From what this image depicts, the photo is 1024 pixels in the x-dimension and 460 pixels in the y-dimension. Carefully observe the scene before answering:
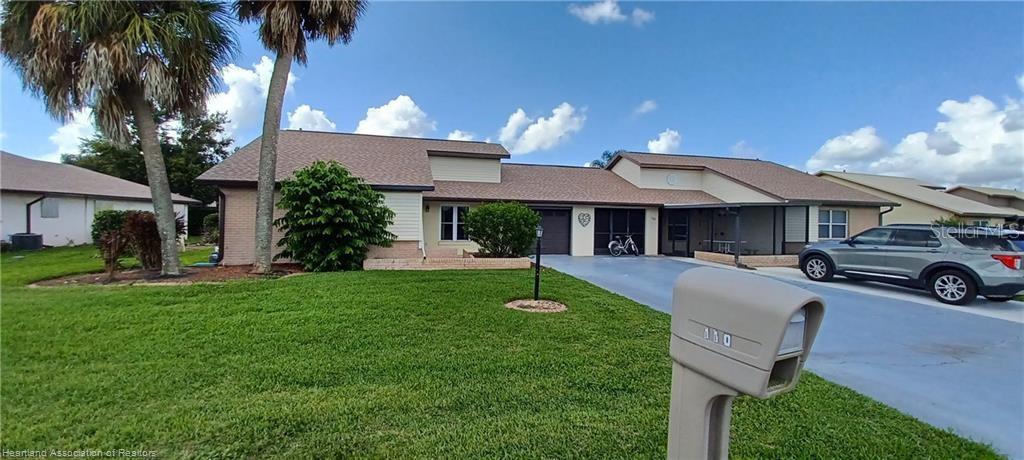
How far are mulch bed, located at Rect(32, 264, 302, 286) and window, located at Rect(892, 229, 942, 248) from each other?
1337cm

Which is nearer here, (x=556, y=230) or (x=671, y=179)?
(x=556, y=230)

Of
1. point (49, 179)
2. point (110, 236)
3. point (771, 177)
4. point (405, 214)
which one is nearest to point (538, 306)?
point (110, 236)

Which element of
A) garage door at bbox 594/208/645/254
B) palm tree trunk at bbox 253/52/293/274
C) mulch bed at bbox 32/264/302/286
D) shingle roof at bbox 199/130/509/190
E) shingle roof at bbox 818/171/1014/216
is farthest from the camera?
shingle roof at bbox 818/171/1014/216

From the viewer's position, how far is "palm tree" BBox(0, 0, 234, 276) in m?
2.68

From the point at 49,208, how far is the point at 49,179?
0.71 ft

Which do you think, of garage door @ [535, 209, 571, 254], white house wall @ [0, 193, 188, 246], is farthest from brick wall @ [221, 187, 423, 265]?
white house wall @ [0, 193, 188, 246]

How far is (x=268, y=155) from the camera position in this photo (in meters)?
9.74

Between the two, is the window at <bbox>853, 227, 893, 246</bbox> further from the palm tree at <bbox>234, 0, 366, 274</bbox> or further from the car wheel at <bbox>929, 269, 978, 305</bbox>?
the palm tree at <bbox>234, 0, 366, 274</bbox>

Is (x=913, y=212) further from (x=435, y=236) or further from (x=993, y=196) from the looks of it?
(x=435, y=236)

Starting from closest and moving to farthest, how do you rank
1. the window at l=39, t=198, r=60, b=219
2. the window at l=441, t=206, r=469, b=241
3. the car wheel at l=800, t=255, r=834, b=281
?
the window at l=39, t=198, r=60, b=219
the car wheel at l=800, t=255, r=834, b=281
the window at l=441, t=206, r=469, b=241

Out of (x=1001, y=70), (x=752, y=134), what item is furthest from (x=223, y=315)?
(x=752, y=134)

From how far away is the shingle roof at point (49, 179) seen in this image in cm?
197

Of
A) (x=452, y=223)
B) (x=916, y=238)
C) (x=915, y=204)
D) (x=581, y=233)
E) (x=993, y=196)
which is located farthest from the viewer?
(x=993, y=196)

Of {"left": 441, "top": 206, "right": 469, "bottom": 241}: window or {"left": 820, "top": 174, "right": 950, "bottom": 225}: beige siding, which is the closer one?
{"left": 441, "top": 206, "right": 469, "bottom": 241}: window
